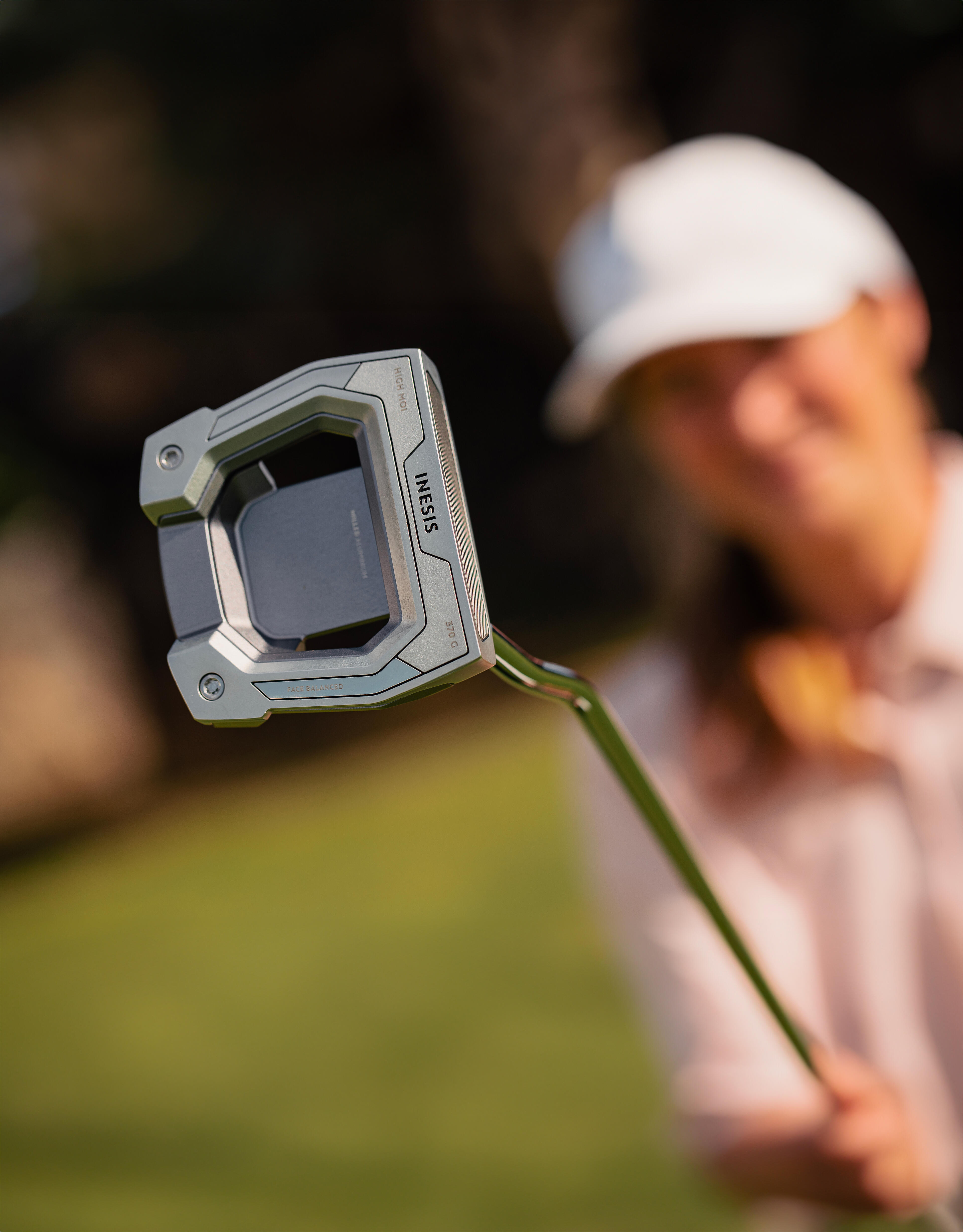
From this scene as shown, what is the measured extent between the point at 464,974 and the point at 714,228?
1953 mm

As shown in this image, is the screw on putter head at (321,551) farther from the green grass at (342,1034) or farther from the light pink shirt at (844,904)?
the green grass at (342,1034)

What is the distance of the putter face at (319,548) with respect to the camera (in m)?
0.47

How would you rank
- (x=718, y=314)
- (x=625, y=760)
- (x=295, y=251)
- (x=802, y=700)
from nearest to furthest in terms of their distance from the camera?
(x=625, y=760) < (x=718, y=314) < (x=802, y=700) < (x=295, y=251)

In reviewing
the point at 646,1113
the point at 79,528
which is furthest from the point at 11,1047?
the point at 79,528

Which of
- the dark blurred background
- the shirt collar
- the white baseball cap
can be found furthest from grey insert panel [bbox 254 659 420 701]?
the dark blurred background

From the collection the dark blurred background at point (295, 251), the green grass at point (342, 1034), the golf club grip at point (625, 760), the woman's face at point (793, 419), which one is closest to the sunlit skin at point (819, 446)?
the woman's face at point (793, 419)

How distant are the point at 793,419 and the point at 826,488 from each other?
0.07 m

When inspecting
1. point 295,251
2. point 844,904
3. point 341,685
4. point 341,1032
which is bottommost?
point 341,1032

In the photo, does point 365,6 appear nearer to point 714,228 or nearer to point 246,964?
point 246,964

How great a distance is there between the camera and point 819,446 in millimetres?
956

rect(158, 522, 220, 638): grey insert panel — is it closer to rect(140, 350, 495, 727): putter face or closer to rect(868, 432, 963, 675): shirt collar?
rect(140, 350, 495, 727): putter face

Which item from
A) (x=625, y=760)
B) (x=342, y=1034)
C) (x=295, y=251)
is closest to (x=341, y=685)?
(x=625, y=760)

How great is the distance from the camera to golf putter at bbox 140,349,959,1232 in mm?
470

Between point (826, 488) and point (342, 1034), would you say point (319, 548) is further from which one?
point (342, 1034)
